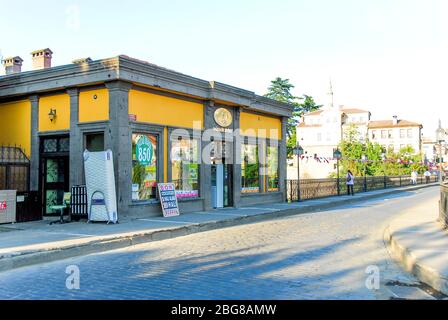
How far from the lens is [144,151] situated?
Result: 14.2 metres

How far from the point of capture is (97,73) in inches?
519

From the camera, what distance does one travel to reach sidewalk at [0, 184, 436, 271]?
8.40 metres

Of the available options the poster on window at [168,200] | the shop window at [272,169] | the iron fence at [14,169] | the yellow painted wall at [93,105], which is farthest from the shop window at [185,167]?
the shop window at [272,169]

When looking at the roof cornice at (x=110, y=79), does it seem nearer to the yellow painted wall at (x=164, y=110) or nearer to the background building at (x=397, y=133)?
the yellow painted wall at (x=164, y=110)

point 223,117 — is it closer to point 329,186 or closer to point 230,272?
point 230,272

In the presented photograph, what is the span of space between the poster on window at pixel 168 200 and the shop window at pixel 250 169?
15.8 ft

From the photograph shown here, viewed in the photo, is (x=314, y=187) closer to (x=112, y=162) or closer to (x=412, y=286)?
(x=112, y=162)

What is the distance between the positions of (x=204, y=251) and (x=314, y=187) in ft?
55.1

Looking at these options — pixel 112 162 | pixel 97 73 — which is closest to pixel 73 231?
pixel 112 162

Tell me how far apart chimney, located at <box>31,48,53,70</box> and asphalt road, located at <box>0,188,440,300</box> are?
1091 centimetres

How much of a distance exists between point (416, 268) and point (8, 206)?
1113cm

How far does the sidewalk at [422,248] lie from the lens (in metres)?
6.65

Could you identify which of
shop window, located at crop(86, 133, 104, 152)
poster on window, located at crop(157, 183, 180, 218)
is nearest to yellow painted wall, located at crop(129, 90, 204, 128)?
shop window, located at crop(86, 133, 104, 152)

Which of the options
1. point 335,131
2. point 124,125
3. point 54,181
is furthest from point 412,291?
point 335,131
